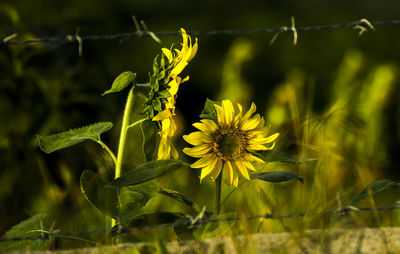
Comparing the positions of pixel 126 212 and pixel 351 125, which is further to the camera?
pixel 351 125

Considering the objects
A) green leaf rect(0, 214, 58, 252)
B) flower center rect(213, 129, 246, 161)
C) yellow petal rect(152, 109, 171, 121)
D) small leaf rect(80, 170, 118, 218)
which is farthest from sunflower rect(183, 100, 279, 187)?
green leaf rect(0, 214, 58, 252)

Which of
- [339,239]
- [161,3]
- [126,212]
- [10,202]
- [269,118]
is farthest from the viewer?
[161,3]

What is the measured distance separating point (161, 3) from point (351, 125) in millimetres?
3155

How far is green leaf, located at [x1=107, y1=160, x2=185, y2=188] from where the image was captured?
132cm

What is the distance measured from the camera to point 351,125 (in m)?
2.20

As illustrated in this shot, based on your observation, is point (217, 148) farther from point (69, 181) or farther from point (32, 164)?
point (32, 164)

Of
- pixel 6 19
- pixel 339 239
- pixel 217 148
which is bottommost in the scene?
pixel 339 239

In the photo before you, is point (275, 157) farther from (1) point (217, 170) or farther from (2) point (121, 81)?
(2) point (121, 81)

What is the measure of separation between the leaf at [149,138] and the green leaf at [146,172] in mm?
105

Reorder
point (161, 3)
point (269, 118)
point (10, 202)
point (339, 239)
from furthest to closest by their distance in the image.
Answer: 1. point (161, 3)
2. point (269, 118)
3. point (10, 202)
4. point (339, 239)

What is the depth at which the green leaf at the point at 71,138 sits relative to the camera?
1.46 metres

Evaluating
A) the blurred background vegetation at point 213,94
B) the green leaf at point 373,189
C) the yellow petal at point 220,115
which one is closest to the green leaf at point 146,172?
the yellow petal at point 220,115

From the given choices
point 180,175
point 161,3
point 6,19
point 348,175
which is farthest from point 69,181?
point 161,3

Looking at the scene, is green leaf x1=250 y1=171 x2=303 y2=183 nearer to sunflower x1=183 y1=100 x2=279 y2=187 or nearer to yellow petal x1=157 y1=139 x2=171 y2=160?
sunflower x1=183 y1=100 x2=279 y2=187
